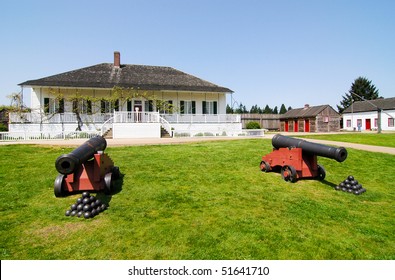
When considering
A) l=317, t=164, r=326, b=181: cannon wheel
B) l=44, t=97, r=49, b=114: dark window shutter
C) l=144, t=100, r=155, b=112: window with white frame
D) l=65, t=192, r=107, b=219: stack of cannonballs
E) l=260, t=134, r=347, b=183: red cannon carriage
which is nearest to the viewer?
l=65, t=192, r=107, b=219: stack of cannonballs

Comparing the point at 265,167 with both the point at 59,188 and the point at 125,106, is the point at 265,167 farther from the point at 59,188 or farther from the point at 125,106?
the point at 125,106

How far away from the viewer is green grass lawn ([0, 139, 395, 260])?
14.0 feet

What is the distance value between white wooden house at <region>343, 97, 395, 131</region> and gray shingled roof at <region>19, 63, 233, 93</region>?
30.3 meters

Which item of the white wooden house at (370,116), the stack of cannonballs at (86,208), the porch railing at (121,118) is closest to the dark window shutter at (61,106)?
the porch railing at (121,118)

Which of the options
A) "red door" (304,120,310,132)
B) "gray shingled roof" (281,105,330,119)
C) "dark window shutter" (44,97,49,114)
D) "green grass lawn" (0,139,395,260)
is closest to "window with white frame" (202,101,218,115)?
"dark window shutter" (44,97,49,114)

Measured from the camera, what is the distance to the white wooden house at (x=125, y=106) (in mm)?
24484

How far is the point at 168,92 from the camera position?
3016cm

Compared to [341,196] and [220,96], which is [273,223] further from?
[220,96]

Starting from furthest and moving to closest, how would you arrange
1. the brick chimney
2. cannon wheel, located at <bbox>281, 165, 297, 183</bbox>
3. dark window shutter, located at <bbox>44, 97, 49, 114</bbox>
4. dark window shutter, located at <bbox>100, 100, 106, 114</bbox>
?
the brick chimney, dark window shutter, located at <bbox>100, 100, 106, 114</bbox>, dark window shutter, located at <bbox>44, 97, 49, 114</bbox>, cannon wheel, located at <bbox>281, 165, 297, 183</bbox>

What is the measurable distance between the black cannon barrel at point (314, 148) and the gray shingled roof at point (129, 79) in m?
21.3

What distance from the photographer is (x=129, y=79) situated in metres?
30.6

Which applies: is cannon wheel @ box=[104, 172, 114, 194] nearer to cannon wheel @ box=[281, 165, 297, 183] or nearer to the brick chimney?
cannon wheel @ box=[281, 165, 297, 183]

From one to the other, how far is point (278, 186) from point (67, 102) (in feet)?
81.4

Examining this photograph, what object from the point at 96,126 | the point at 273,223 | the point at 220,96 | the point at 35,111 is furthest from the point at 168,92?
the point at 273,223
